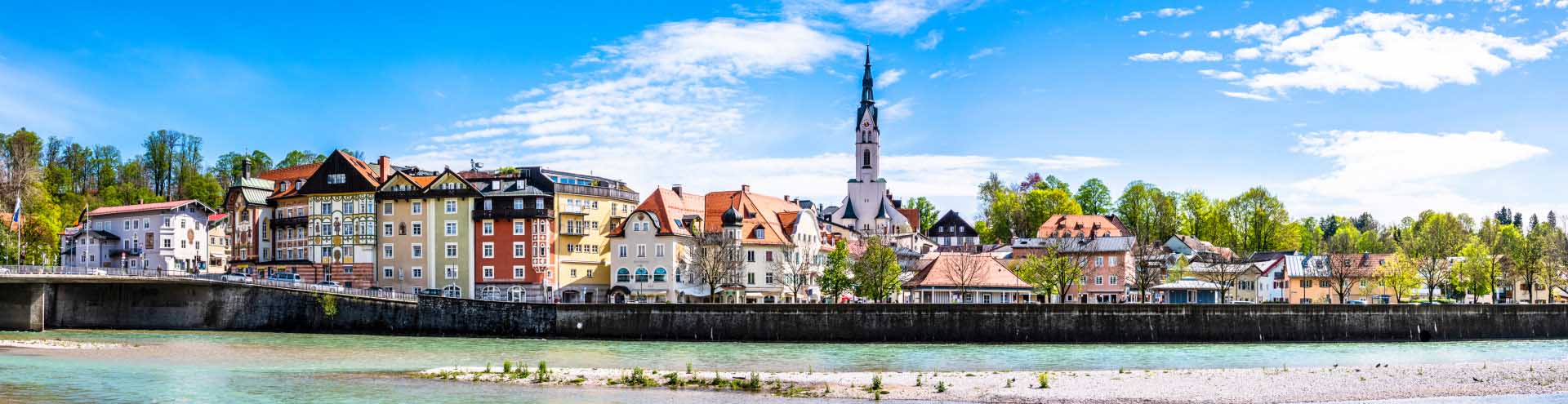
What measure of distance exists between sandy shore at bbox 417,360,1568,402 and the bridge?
3050 cm

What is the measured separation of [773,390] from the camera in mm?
41188

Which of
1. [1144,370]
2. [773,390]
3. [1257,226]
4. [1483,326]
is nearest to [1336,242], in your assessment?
[1257,226]

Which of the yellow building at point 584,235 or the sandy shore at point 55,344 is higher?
the yellow building at point 584,235

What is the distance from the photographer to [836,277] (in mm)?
87875

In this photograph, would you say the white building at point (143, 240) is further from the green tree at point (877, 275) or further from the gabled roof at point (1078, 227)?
the gabled roof at point (1078, 227)

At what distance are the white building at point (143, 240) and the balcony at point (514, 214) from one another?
34246 mm

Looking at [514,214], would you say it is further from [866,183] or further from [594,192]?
[866,183]

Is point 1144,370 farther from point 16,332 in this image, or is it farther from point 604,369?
point 16,332

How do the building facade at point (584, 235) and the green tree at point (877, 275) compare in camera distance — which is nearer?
the green tree at point (877, 275)

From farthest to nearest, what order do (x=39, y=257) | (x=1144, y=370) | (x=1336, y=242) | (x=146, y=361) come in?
(x=1336, y=242)
(x=39, y=257)
(x=146, y=361)
(x=1144, y=370)

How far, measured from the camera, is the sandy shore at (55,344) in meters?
61.0

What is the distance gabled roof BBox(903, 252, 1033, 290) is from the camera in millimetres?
89875

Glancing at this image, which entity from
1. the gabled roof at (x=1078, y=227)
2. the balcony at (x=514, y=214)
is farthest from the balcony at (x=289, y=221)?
the gabled roof at (x=1078, y=227)

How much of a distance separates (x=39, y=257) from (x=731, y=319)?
215ft
